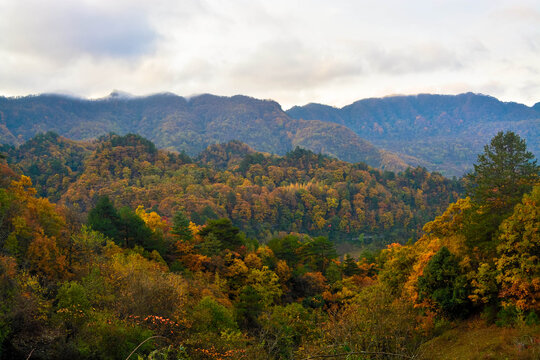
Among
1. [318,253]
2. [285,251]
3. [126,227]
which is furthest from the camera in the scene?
[318,253]

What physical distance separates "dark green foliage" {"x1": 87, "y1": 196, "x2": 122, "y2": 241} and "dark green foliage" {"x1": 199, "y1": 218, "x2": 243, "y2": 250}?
37.8 ft

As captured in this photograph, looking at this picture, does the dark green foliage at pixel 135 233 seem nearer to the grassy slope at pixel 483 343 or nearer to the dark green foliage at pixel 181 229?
the dark green foliage at pixel 181 229

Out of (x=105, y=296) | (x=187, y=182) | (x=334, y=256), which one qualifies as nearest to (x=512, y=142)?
(x=334, y=256)

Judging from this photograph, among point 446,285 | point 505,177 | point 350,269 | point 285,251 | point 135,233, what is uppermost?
point 505,177

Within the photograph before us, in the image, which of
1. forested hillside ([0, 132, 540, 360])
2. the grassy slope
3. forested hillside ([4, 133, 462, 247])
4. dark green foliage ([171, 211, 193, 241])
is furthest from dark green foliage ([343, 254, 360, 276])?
forested hillside ([4, 133, 462, 247])

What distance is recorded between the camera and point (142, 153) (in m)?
153

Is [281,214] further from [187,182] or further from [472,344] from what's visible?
[472,344]

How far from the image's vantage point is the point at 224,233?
158ft

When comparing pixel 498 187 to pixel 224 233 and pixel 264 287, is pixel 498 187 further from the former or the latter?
pixel 224 233

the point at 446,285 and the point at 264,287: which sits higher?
the point at 446,285

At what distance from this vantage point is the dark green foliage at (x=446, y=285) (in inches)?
924

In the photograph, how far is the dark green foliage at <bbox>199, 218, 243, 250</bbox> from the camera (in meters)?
48.0

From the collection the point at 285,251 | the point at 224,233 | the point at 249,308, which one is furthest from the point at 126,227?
the point at 285,251

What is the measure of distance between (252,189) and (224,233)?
291 feet
